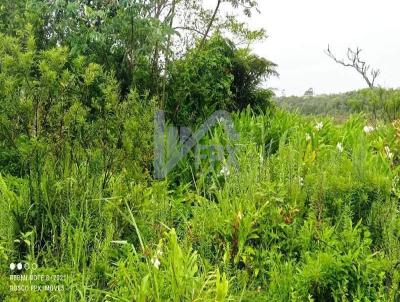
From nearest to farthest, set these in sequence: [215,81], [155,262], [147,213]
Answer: [155,262]
[147,213]
[215,81]

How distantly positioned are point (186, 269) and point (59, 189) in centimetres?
113

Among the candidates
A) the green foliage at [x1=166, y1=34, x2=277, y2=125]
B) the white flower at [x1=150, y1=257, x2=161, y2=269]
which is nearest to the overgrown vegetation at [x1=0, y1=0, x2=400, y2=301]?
the white flower at [x1=150, y1=257, x2=161, y2=269]

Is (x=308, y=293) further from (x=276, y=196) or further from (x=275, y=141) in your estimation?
(x=275, y=141)

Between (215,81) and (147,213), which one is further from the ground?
(215,81)

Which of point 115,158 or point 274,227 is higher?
point 115,158

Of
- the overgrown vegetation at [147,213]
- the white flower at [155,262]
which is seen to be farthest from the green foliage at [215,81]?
the white flower at [155,262]

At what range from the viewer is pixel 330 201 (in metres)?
3.77

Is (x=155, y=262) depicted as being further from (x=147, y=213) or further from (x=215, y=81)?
(x=215, y=81)

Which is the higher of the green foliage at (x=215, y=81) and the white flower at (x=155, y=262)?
the green foliage at (x=215, y=81)

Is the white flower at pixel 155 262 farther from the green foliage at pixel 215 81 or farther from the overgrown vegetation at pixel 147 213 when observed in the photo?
the green foliage at pixel 215 81

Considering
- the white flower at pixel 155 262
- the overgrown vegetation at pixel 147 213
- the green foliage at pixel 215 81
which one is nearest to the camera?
the white flower at pixel 155 262

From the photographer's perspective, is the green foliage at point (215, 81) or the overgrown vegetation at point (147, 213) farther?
the green foliage at point (215, 81)

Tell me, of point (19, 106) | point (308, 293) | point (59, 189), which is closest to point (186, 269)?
point (308, 293)

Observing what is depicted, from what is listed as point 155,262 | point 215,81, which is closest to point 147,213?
point 155,262
